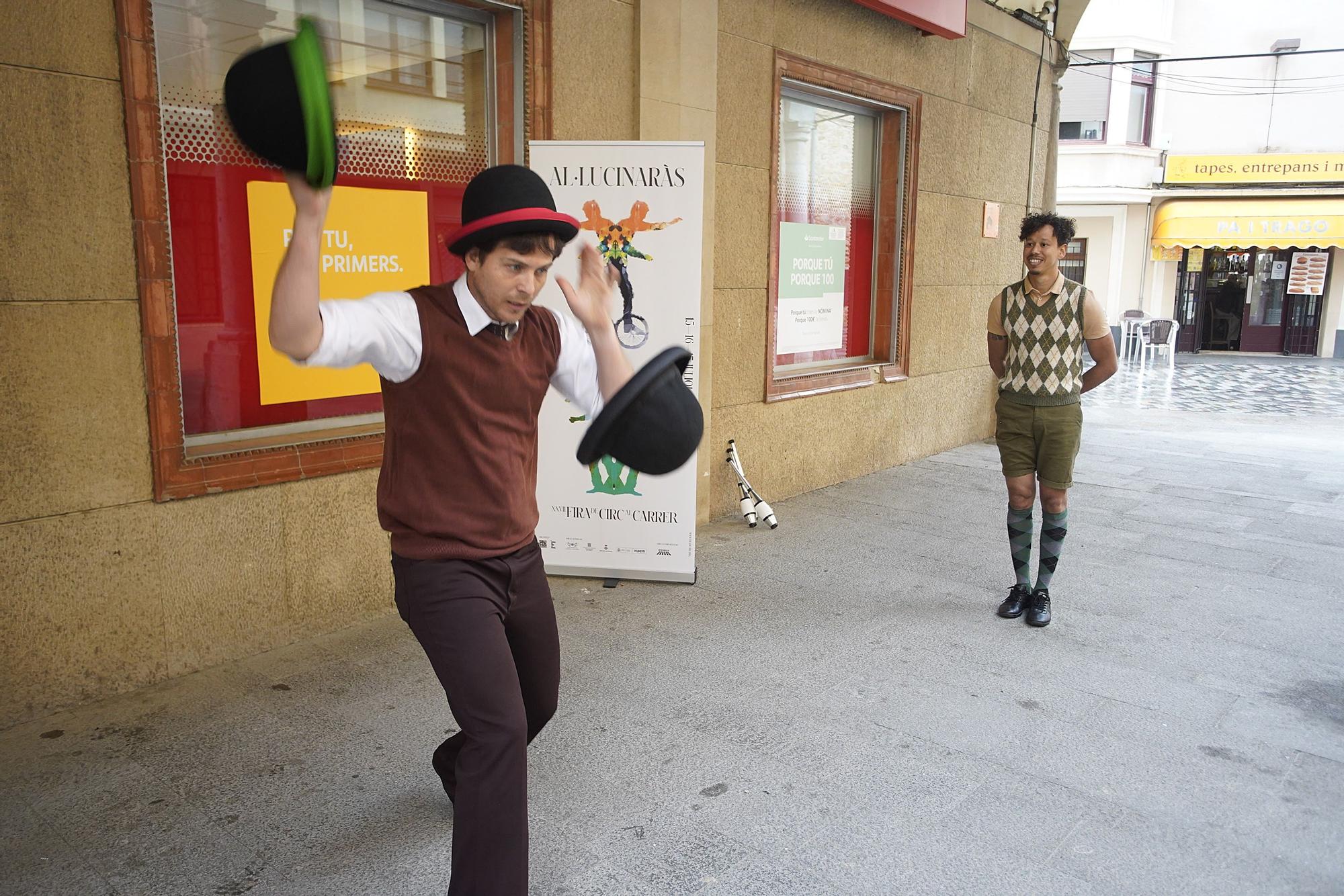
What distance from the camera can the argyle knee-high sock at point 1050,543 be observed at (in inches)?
196

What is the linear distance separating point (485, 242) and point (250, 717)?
7.79 ft

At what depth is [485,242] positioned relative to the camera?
2275 millimetres

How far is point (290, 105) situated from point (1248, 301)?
26.4 meters

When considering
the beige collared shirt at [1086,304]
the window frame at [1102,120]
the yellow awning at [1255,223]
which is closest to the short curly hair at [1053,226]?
the beige collared shirt at [1086,304]

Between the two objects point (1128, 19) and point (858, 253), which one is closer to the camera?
point (858, 253)

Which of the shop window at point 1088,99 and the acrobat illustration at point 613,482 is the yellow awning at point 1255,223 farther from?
the acrobat illustration at point 613,482

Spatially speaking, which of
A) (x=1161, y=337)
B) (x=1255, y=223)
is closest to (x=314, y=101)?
(x=1161, y=337)

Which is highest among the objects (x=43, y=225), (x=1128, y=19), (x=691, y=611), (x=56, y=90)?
(x=1128, y=19)

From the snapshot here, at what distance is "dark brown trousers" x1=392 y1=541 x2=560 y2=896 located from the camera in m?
2.23

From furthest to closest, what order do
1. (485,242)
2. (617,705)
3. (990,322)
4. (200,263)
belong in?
(990,322) → (200,263) → (617,705) → (485,242)

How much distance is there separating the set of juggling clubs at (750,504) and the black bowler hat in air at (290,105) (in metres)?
4.97

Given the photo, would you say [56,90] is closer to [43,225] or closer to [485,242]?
[43,225]

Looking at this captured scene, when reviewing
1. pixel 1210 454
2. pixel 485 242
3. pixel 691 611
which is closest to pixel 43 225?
pixel 485 242

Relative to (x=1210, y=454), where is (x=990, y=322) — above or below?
above
